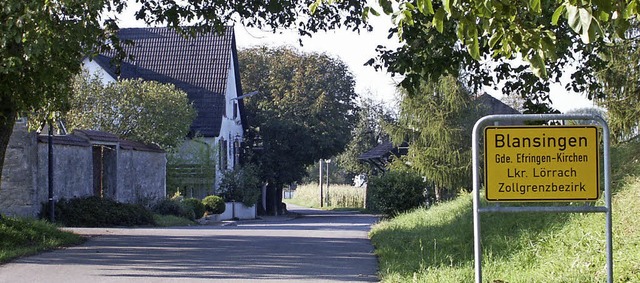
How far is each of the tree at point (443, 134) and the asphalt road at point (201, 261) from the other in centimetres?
1497

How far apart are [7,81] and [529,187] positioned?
10287 mm

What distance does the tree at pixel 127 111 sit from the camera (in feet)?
122

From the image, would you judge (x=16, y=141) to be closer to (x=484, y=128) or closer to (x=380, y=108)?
(x=484, y=128)

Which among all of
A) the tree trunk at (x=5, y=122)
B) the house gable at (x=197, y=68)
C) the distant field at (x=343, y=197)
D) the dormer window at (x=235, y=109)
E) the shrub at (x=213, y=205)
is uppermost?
the house gable at (x=197, y=68)

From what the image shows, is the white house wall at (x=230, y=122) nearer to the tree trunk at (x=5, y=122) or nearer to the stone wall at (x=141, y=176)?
the stone wall at (x=141, y=176)

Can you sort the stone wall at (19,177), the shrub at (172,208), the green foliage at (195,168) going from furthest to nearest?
1. the green foliage at (195,168)
2. the shrub at (172,208)
3. the stone wall at (19,177)

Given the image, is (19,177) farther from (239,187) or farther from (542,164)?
(239,187)

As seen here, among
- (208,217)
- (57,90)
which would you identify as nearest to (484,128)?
(57,90)

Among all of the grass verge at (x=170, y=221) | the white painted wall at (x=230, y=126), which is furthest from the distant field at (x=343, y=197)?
the grass verge at (x=170, y=221)

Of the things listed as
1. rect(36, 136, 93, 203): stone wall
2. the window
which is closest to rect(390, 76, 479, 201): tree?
rect(36, 136, 93, 203): stone wall

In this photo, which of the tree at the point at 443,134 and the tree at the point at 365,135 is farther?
the tree at the point at 365,135

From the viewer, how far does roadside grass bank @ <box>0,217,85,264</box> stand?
1612 centimetres

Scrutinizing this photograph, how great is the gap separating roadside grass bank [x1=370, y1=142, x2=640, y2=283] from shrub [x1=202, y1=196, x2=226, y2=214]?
79.6ft

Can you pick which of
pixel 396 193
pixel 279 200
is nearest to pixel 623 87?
pixel 396 193
